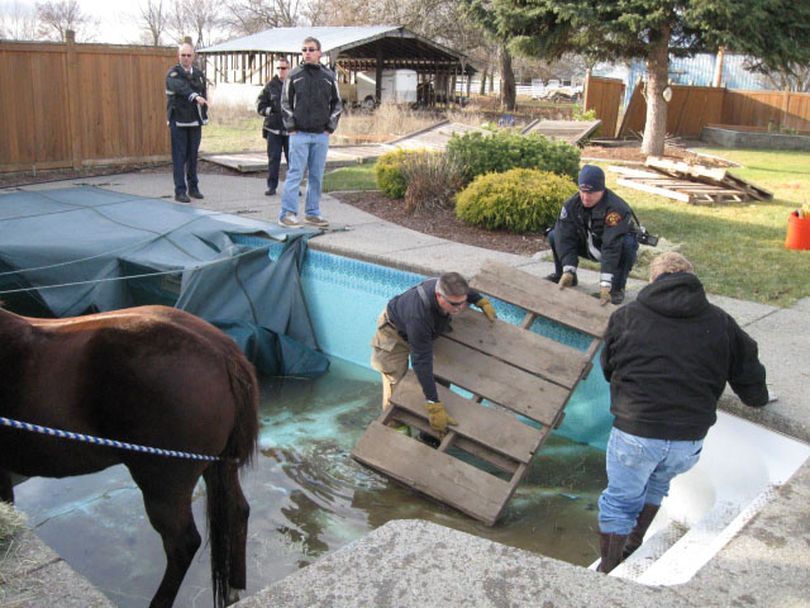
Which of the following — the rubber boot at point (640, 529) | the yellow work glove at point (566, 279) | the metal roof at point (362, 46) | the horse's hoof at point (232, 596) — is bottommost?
the horse's hoof at point (232, 596)

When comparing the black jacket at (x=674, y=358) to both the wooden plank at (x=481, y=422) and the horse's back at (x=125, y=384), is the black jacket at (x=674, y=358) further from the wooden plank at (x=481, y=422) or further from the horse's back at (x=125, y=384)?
the horse's back at (x=125, y=384)

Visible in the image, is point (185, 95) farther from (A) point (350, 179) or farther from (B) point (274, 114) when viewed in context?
(A) point (350, 179)

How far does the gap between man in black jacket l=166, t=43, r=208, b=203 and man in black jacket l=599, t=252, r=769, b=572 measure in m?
7.56

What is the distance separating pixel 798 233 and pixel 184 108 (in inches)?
299

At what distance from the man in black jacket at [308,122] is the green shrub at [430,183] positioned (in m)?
1.70

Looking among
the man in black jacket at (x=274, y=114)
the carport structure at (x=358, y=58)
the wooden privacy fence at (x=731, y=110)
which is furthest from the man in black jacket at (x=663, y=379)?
the carport structure at (x=358, y=58)

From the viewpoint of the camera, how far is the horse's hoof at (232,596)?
393cm

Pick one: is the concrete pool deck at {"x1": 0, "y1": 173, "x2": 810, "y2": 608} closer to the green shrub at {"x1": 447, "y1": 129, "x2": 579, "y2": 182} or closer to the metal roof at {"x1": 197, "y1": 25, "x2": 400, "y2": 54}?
the green shrub at {"x1": 447, "y1": 129, "x2": 579, "y2": 182}

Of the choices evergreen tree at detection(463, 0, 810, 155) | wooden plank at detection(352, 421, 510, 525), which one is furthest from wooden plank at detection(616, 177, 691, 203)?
wooden plank at detection(352, 421, 510, 525)

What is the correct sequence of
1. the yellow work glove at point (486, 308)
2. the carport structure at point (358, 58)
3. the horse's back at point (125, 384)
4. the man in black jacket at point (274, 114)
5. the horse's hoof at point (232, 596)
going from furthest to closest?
the carport structure at point (358, 58)
the man in black jacket at point (274, 114)
the yellow work glove at point (486, 308)
the horse's hoof at point (232, 596)
the horse's back at point (125, 384)

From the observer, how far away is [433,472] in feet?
17.2

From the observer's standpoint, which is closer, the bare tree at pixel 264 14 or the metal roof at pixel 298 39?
the metal roof at pixel 298 39

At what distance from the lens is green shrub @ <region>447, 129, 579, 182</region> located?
10531 mm

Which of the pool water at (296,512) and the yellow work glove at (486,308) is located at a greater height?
the yellow work glove at (486,308)
